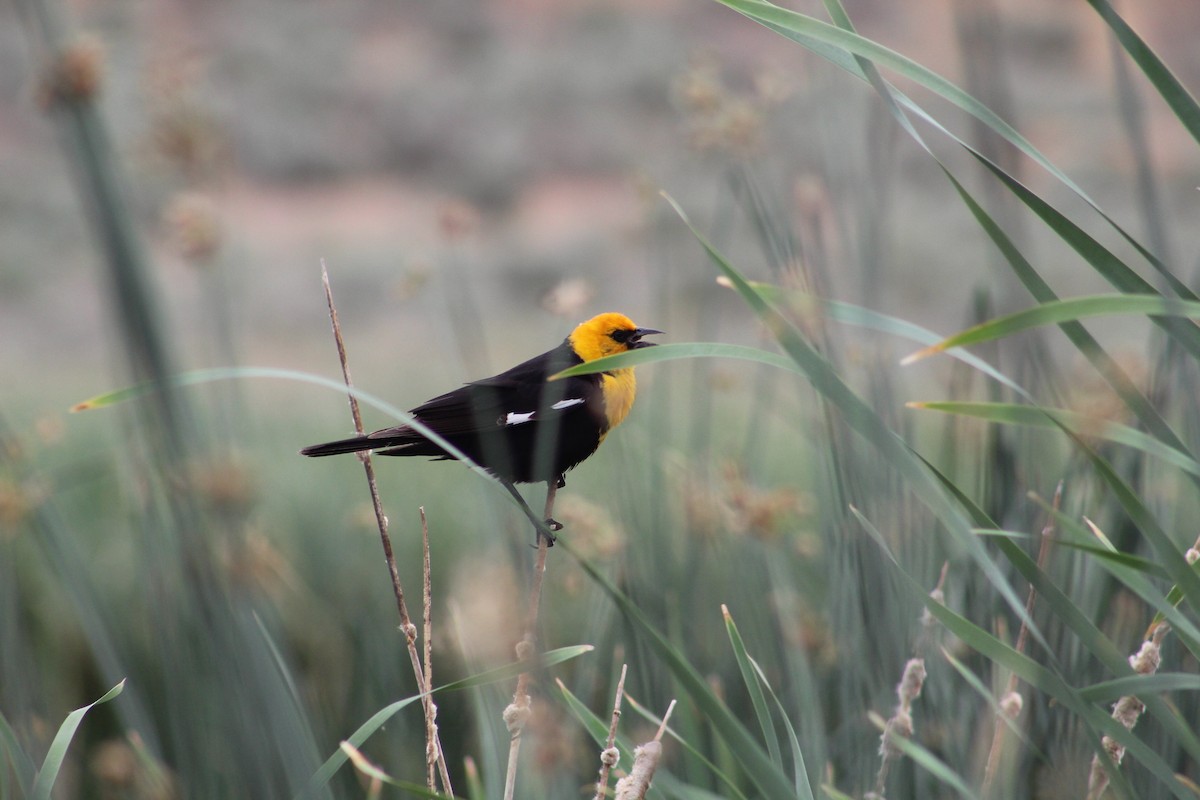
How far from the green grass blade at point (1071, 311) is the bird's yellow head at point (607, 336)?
13.9 inches

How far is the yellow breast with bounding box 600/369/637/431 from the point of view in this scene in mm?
683

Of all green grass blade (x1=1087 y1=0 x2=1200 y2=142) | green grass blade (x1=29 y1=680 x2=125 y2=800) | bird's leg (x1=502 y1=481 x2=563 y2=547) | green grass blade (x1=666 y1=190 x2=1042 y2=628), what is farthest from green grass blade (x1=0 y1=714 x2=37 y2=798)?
green grass blade (x1=1087 y1=0 x2=1200 y2=142)

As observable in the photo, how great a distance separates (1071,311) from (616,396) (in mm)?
312

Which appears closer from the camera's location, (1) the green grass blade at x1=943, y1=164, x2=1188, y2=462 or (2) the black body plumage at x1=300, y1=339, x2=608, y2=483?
(1) the green grass blade at x1=943, y1=164, x2=1188, y2=462

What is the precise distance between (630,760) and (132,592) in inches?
52.5

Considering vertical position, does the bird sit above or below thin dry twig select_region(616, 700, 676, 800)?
above

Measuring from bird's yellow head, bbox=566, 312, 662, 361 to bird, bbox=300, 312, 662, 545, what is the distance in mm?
72

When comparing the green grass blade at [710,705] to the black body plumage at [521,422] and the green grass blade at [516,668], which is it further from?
the black body plumage at [521,422]

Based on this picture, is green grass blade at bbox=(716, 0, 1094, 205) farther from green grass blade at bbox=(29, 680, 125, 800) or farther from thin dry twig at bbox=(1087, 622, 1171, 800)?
green grass blade at bbox=(29, 680, 125, 800)

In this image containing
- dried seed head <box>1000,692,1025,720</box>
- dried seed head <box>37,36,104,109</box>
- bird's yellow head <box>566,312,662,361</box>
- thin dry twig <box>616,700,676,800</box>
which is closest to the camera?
dried seed head <box>37,36,104,109</box>

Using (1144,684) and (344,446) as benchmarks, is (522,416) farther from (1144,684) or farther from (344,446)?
(1144,684)

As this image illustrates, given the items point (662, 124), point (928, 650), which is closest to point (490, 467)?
point (928, 650)

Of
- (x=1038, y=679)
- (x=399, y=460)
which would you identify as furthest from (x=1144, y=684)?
(x=399, y=460)

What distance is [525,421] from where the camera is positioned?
2.18 feet
